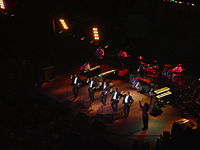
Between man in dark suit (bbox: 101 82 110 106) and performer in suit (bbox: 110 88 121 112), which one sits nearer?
performer in suit (bbox: 110 88 121 112)

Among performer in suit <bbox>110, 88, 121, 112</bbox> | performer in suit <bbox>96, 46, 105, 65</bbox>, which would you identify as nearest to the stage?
performer in suit <bbox>110, 88, 121, 112</bbox>

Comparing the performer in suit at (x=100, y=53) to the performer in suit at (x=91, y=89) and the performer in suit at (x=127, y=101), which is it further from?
the performer in suit at (x=127, y=101)

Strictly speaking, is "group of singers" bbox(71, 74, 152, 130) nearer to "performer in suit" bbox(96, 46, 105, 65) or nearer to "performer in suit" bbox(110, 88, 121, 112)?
"performer in suit" bbox(110, 88, 121, 112)

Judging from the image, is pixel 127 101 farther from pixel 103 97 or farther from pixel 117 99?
→ pixel 103 97

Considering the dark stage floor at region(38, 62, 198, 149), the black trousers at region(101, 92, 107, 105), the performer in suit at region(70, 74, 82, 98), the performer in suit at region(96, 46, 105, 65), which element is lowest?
the dark stage floor at region(38, 62, 198, 149)

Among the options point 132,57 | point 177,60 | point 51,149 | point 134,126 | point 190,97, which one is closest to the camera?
point 51,149

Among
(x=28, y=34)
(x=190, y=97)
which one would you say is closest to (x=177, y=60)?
(x=190, y=97)

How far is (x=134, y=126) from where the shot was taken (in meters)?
13.6

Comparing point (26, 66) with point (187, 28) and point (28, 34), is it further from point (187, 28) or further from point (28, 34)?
point (187, 28)

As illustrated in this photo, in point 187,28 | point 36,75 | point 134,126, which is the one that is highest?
point 187,28

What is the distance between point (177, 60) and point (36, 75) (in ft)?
34.9

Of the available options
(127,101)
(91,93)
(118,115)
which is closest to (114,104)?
(118,115)

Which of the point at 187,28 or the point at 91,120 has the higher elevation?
the point at 187,28

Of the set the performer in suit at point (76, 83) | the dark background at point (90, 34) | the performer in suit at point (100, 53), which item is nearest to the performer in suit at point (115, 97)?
the performer in suit at point (76, 83)
